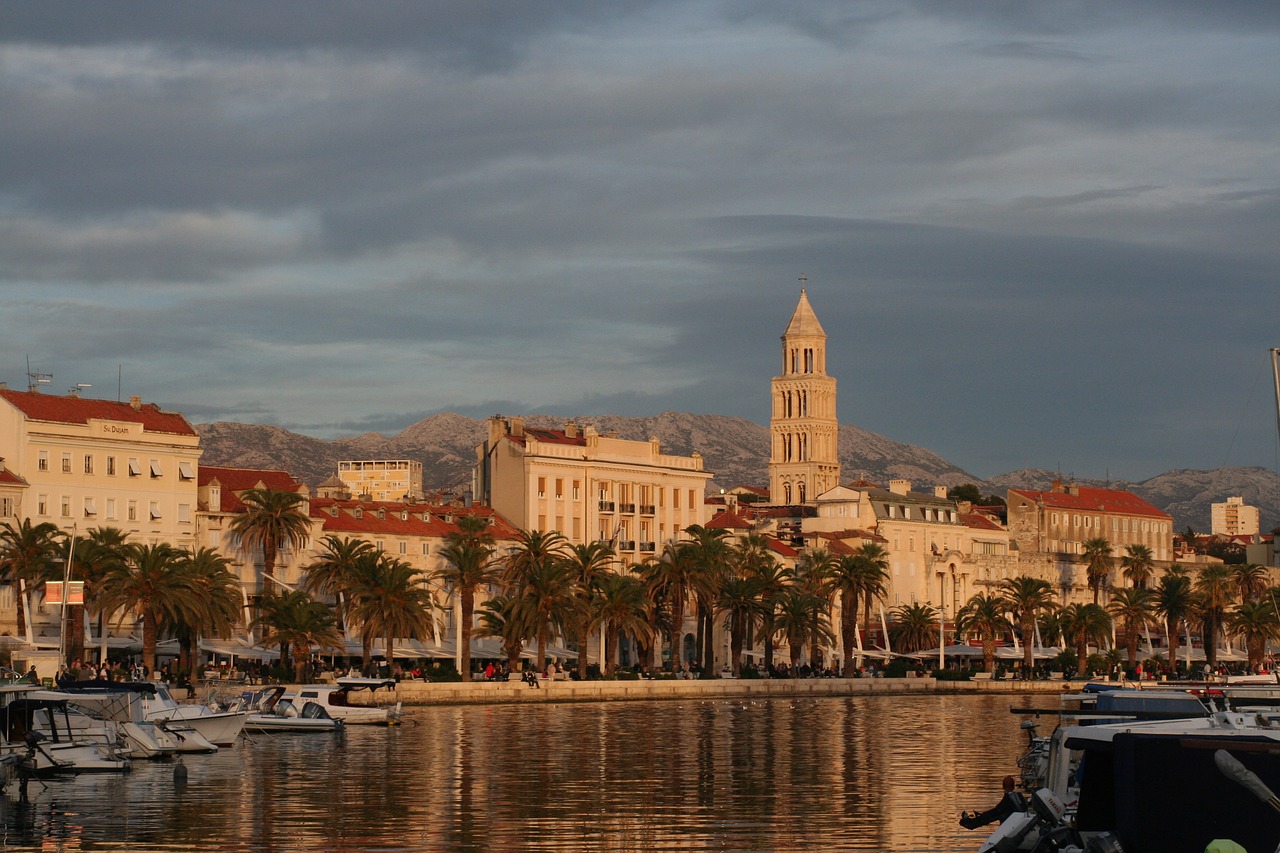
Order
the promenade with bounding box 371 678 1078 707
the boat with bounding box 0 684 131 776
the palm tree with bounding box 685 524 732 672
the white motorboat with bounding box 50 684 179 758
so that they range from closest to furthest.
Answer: the boat with bounding box 0 684 131 776, the white motorboat with bounding box 50 684 179 758, the promenade with bounding box 371 678 1078 707, the palm tree with bounding box 685 524 732 672

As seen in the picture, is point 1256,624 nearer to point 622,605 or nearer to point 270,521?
point 622,605

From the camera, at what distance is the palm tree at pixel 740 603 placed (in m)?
129

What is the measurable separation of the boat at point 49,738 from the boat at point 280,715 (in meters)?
19.9

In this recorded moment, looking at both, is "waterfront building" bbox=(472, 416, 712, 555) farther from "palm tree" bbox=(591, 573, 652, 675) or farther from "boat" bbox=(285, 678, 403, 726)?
"boat" bbox=(285, 678, 403, 726)

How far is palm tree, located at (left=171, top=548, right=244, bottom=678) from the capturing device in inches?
3912

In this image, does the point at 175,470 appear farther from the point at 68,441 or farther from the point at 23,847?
the point at 23,847

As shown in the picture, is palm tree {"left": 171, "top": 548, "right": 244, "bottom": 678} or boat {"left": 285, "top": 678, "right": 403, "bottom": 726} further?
palm tree {"left": 171, "top": 548, "right": 244, "bottom": 678}

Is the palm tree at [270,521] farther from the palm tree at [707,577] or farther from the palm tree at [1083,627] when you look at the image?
the palm tree at [1083,627]

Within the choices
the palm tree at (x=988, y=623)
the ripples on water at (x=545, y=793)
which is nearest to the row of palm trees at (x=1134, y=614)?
the palm tree at (x=988, y=623)

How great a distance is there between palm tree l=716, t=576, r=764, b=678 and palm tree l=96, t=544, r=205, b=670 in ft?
131


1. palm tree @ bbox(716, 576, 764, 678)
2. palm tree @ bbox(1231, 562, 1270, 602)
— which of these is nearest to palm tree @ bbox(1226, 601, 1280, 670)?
palm tree @ bbox(1231, 562, 1270, 602)

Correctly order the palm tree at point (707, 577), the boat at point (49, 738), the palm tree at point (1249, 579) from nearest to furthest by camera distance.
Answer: the boat at point (49, 738) → the palm tree at point (707, 577) → the palm tree at point (1249, 579)

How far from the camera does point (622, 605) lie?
4638 inches

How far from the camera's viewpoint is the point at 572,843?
41.0 metres
